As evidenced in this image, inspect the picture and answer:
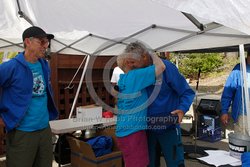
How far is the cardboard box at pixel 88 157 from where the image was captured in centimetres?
284

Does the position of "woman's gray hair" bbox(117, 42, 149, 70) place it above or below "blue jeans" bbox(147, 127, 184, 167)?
above

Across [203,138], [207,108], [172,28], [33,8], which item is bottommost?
[203,138]

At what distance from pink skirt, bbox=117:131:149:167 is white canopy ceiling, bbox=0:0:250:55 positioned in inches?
38.9

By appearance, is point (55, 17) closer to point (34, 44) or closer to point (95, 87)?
point (34, 44)

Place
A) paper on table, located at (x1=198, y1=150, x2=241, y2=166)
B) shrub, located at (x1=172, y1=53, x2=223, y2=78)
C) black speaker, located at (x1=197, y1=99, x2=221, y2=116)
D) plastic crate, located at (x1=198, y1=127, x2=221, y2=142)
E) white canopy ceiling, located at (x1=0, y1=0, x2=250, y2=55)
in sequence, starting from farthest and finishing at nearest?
shrub, located at (x1=172, y1=53, x2=223, y2=78), black speaker, located at (x1=197, y1=99, x2=221, y2=116), plastic crate, located at (x1=198, y1=127, x2=221, y2=142), white canopy ceiling, located at (x1=0, y1=0, x2=250, y2=55), paper on table, located at (x1=198, y1=150, x2=241, y2=166)

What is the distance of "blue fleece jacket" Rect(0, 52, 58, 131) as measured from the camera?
199 centimetres

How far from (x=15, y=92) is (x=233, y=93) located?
7.19 feet

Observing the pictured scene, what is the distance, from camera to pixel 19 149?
6.81ft

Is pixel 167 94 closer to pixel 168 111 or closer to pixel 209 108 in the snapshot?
pixel 168 111

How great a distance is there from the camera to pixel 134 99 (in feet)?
5.85

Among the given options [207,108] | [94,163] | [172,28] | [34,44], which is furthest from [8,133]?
[207,108]

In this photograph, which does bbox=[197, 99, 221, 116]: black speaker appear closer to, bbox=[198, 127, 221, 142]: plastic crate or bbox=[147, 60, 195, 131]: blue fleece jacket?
bbox=[198, 127, 221, 142]: plastic crate

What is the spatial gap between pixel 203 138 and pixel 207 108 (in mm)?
599

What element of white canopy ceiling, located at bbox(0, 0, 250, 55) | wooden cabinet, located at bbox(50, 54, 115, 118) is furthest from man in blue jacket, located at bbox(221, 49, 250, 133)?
wooden cabinet, located at bbox(50, 54, 115, 118)
